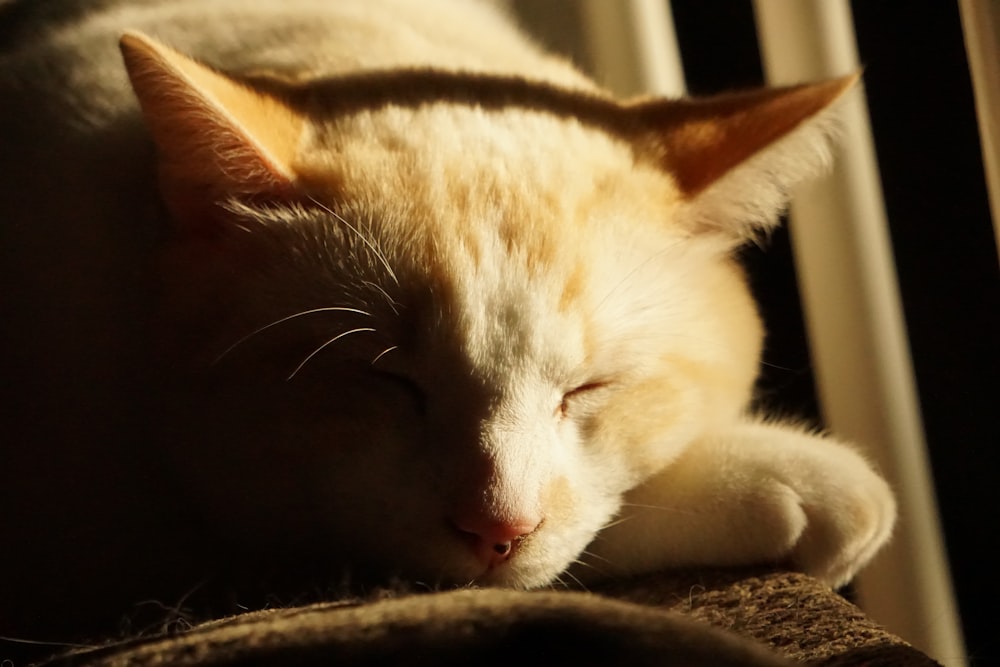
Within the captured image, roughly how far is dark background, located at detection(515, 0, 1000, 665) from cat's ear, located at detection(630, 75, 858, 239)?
1.51 feet

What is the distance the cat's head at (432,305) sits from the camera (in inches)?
30.8

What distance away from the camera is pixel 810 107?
0.89 meters

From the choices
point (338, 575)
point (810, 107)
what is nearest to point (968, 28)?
point (810, 107)

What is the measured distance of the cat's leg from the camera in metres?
0.90

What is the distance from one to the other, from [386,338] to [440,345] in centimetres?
5

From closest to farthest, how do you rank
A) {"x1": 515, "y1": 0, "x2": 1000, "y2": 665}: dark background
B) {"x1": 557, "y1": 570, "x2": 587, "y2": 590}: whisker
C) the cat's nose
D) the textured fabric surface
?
the textured fabric surface → the cat's nose → {"x1": 557, "y1": 570, "x2": 587, "y2": 590}: whisker → {"x1": 515, "y1": 0, "x2": 1000, "y2": 665}: dark background

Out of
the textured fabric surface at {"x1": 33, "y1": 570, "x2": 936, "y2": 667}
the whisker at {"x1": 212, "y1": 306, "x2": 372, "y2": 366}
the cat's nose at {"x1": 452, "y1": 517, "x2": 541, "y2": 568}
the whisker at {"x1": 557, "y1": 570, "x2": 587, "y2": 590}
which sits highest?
the whisker at {"x1": 212, "y1": 306, "x2": 372, "y2": 366}

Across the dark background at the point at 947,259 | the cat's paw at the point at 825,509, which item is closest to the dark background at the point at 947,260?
the dark background at the point at 947,259

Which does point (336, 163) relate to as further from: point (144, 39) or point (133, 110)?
point (133, 110)

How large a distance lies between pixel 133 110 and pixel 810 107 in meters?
Answer: 0.70

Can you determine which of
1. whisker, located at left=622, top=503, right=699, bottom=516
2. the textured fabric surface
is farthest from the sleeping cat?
the textured fabric surface

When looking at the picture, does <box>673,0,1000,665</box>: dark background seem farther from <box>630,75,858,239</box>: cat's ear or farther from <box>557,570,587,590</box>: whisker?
<box>557,570,587,590</box>: whisker

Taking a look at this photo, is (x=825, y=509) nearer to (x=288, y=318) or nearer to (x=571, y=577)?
(x=571, y=577)

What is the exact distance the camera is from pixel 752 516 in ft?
2.96
